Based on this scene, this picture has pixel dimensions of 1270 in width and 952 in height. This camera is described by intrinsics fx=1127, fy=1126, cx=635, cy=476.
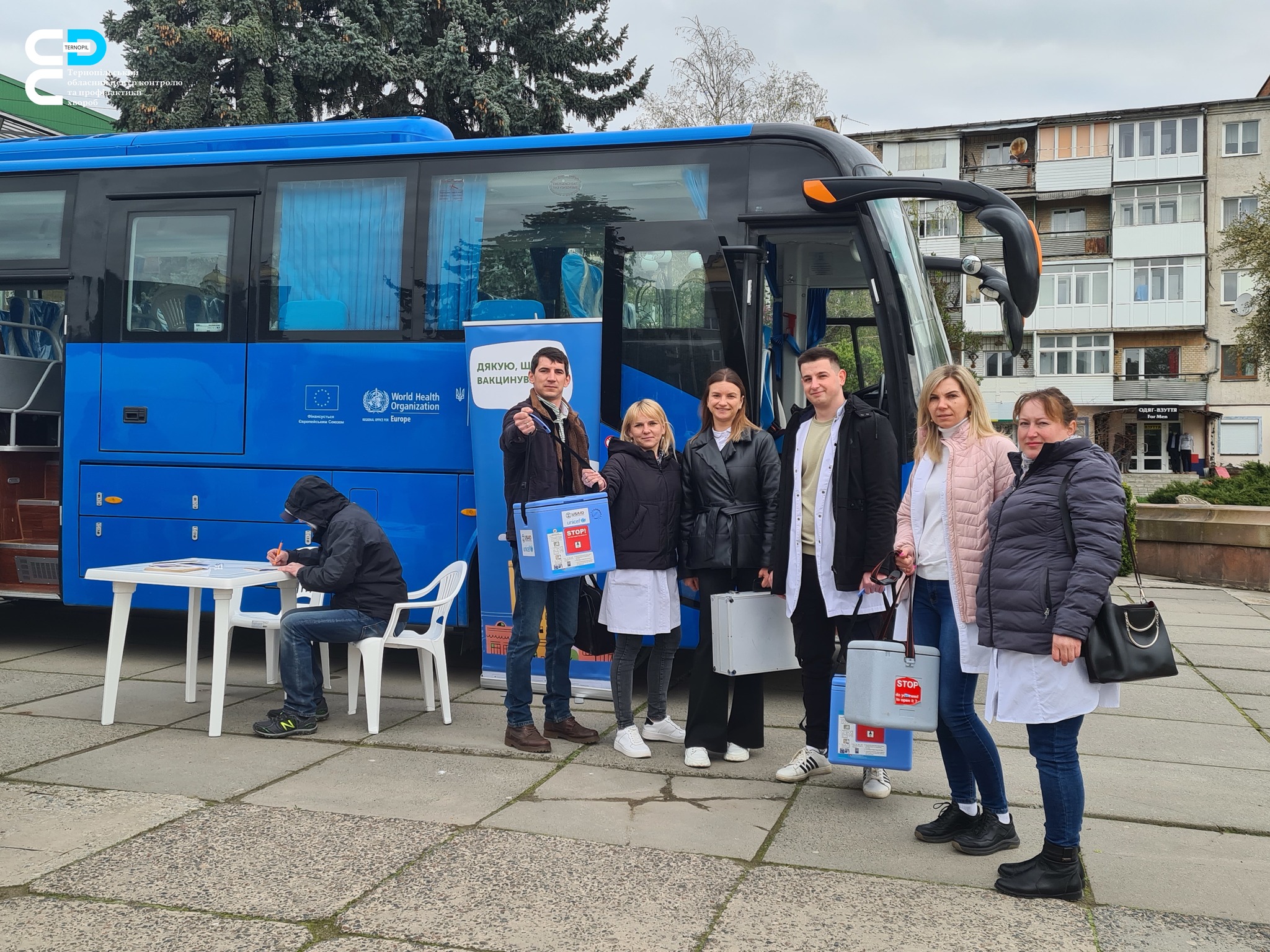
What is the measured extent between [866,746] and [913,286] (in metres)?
3.22

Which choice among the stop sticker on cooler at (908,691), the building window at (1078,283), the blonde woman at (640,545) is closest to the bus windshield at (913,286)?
the blonde woman at (640,545)

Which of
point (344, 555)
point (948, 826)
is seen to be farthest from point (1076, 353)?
point (948, 826)

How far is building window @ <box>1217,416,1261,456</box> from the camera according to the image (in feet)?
149

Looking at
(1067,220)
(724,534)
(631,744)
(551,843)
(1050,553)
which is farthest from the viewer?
(1067,220)

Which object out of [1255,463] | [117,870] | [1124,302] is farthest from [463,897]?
[1124,302]

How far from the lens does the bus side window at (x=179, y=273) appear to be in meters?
7.61

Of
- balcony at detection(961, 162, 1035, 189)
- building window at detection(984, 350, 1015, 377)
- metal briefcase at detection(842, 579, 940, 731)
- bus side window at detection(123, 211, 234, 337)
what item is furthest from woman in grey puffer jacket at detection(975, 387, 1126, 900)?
balcony at detection(961, 162, 1035, 189)

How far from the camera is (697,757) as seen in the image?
5.41m

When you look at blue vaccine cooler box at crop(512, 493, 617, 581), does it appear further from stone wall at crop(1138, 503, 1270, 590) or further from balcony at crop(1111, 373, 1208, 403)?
balcony at crop(1111, 373, 1208, 403)

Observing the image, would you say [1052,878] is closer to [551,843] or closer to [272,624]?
[551,843]

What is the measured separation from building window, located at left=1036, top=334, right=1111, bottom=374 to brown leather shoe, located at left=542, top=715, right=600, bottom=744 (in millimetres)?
44808

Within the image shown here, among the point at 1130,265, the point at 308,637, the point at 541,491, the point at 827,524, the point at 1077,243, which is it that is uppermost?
the point at 1077,243

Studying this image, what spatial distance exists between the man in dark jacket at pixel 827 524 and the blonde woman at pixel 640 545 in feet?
1.80

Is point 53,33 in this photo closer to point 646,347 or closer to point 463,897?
point 646,347
